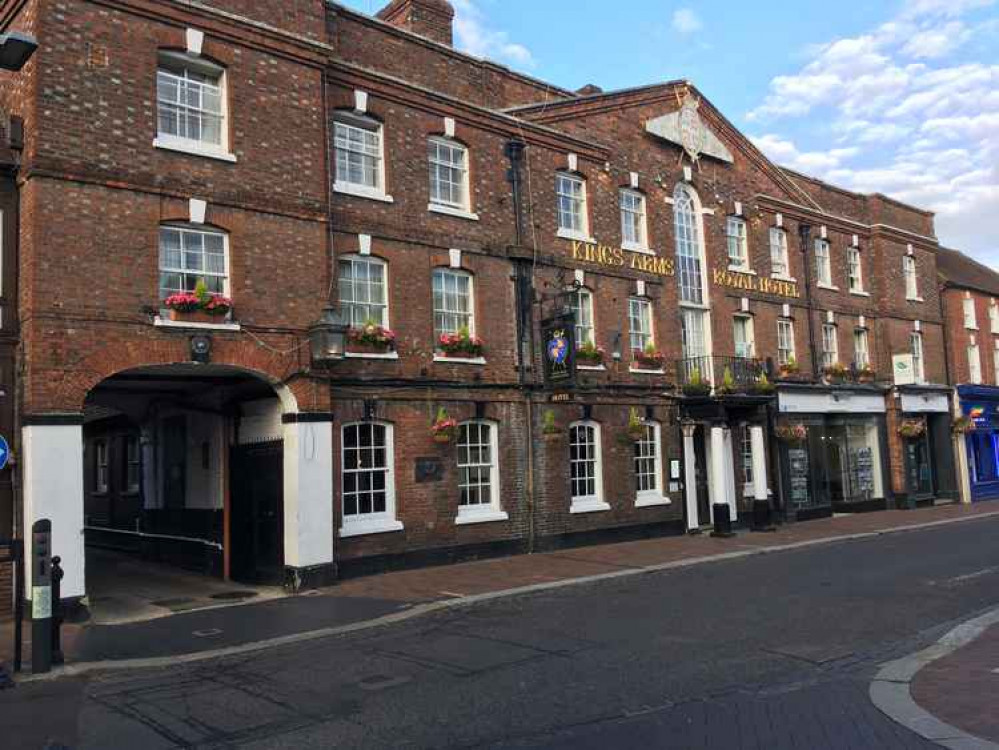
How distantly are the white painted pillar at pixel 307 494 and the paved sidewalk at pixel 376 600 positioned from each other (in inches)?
27.5

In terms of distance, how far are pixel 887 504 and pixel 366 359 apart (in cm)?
2005

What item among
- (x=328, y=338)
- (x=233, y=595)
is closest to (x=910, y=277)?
(x=328, y=338)

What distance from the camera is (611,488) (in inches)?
792

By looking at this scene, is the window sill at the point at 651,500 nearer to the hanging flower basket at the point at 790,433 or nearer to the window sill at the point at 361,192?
the hanging flower basket at the point at 790,433

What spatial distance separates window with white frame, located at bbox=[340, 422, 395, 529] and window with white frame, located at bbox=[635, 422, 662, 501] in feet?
23.1

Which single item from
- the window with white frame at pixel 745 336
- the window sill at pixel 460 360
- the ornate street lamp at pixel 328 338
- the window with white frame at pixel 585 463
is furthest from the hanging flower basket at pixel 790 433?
the ornate street lamp at pixel 328 338

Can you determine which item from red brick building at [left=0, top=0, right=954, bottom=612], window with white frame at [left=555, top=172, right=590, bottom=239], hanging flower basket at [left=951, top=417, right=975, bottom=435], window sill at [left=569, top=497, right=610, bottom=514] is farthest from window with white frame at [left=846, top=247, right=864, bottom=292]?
window sill at [left=569, top=497, right=610, bottom=514]

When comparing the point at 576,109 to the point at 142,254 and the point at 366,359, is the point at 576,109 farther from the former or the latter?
the point at 142,254

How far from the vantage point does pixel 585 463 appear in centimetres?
1989

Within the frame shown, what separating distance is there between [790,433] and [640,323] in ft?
19.5

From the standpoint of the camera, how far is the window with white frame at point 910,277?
3099 centimetres

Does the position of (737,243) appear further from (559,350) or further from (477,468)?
(477,468)

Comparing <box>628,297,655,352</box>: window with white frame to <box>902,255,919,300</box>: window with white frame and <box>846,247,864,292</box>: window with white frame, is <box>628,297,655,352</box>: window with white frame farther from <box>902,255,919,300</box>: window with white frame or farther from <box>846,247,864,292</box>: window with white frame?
<box>902,255,919,300</box>: window with white frame

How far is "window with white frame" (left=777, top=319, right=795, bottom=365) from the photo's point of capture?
25.8m
